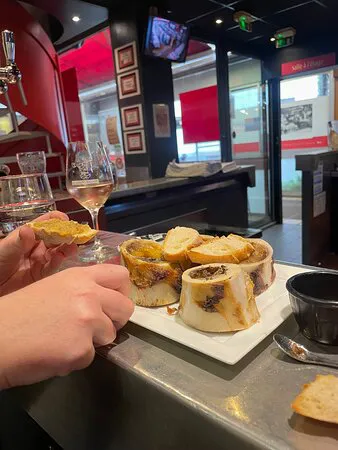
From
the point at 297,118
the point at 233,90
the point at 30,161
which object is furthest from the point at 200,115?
the point at 30,161

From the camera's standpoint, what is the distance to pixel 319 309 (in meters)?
0.48

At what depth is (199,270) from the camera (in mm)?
565

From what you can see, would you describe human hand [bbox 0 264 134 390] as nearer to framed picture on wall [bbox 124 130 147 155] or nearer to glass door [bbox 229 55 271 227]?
framed picture on wall [bbox 124 130 147 155]

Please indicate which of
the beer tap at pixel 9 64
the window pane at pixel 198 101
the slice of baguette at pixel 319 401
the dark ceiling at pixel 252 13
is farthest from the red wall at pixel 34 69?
the slice of baguette at pixel 319 401

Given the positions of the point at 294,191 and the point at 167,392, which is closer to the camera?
the point at 167,392

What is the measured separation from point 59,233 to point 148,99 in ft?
11.1

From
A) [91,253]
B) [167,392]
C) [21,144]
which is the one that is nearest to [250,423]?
[167,392]

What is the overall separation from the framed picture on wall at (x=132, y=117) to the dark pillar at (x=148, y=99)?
1.7 inches

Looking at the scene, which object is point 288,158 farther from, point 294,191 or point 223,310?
point 223,310

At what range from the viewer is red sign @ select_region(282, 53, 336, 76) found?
→ 475cm

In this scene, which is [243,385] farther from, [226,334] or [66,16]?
[66,16]

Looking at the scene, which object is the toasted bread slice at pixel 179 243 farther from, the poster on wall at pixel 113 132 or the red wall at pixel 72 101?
the poster on wall at pixel 113 132

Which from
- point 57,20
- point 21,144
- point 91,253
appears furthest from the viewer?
point 57,20

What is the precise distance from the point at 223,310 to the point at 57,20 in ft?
13.6
